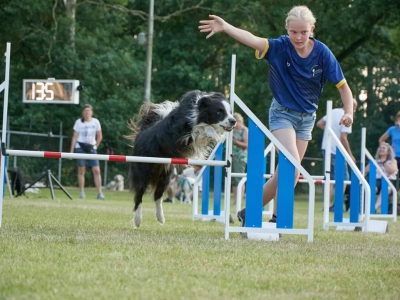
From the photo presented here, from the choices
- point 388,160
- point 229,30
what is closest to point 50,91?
point 388,160

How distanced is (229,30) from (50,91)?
9598mm

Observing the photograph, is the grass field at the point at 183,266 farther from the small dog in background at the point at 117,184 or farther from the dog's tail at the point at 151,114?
the small dog in background at the point at 117,184

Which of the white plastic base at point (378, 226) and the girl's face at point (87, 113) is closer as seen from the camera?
the white plastic base at point (378, 226)

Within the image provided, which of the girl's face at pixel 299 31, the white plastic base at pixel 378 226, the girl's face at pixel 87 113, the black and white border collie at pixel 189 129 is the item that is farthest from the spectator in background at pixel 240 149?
the girl's face at pixel 299 31

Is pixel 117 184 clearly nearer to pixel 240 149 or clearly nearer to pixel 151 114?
pixel 240 149

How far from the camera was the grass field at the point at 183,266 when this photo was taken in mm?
3910

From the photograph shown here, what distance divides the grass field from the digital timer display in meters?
8.09

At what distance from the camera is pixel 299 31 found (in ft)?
21.1

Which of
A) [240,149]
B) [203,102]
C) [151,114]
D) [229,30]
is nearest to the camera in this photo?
[229,30]

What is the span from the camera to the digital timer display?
49.9 ft

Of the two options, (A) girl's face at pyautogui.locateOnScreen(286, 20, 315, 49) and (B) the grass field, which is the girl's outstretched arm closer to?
(A) girl's face at pyautogui.locateOnScreen(286, 20, 315, 49)

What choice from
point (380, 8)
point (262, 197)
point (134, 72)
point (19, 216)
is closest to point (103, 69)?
point (134, 72)

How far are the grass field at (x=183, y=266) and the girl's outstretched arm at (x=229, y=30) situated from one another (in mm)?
1483

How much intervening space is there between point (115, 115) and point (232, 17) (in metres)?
5.12
